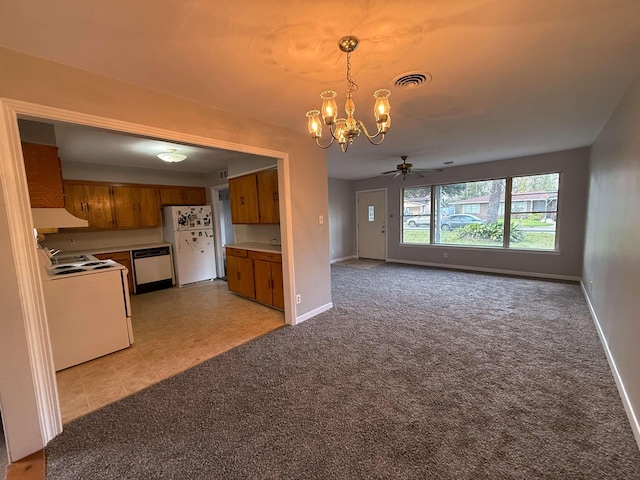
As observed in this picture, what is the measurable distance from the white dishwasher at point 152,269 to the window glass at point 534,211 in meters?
7.22

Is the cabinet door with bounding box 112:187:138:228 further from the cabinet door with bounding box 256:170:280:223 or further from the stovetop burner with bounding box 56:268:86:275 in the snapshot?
the cabinet door with bounding box 256:170:280:223

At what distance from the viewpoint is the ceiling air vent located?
6.48 ft

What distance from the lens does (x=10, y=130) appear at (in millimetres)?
1537

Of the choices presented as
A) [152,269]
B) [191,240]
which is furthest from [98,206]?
[191,240]

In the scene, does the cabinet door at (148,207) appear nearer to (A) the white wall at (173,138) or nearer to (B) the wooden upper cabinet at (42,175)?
(B) the wooden upper cabinet at (42,175)

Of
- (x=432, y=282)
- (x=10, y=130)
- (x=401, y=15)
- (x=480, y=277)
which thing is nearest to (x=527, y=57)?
(x=401, y=15)

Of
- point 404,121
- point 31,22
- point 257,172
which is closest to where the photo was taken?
point 31,22

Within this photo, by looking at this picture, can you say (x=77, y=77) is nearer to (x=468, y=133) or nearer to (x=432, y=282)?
(x=468, y=133)

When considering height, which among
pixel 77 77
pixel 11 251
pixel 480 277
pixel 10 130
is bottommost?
pixel 480 277

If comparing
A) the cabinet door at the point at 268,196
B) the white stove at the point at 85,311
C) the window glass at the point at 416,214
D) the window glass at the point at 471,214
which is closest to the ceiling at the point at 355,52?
the cabinet door at the point at 268,196

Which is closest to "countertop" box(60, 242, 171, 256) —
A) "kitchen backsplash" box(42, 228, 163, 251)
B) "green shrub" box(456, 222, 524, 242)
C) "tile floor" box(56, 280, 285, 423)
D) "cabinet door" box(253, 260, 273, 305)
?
"kitchen backsplash" box(42, 228, 163, 251)

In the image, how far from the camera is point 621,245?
2.28 m

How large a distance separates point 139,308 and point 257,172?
9.42 ft

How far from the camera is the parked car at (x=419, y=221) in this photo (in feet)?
22.2
